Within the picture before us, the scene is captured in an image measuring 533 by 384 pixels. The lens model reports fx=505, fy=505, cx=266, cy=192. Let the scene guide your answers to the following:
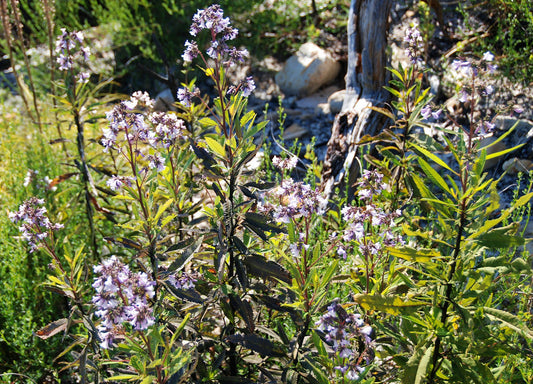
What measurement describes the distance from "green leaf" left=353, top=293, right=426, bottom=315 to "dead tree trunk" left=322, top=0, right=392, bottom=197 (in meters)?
1.87

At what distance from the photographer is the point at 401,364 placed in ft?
6.28

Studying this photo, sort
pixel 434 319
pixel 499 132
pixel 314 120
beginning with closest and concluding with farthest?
pixel 434 319 < pixel 499 132 < pixel 314 120

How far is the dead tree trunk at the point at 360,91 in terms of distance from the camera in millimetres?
3676

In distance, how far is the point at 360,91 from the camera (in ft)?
13.0

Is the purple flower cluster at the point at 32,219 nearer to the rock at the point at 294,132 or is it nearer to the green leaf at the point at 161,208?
the green leaf at the point at 161,208

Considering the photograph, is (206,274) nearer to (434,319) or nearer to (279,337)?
(279,337)

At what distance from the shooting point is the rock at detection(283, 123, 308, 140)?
15.9 feet

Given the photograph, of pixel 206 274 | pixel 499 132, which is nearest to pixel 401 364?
pixel 206 274

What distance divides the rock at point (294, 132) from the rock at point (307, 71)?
0.66 metres

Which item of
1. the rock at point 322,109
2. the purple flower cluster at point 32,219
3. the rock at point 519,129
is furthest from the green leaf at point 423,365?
the rock at point 322,109

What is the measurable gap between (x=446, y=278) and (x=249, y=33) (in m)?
4.96

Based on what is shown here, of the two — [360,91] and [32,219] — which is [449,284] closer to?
[32,219]

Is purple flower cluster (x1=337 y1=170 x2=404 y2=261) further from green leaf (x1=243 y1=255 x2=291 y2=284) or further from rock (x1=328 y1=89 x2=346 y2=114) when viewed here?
rock (x1=328 y1=89 x2=346 y2=114)

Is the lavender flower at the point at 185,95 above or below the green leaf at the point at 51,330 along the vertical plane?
above
